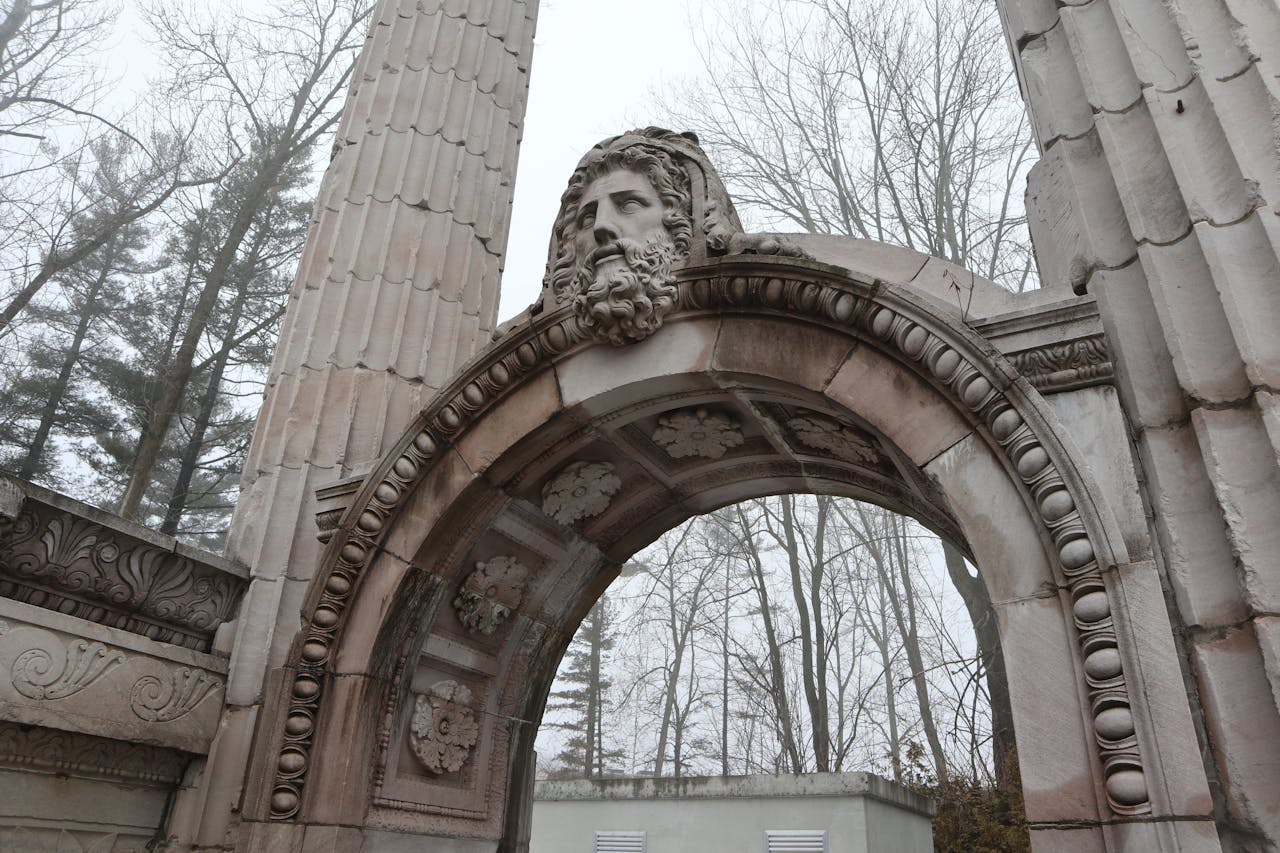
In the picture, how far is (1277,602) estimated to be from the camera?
2.52 m

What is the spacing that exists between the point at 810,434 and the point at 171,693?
347 centimetres

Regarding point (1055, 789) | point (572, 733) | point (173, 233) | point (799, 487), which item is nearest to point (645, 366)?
point (799, 487)

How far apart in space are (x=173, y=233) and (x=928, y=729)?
14.3m

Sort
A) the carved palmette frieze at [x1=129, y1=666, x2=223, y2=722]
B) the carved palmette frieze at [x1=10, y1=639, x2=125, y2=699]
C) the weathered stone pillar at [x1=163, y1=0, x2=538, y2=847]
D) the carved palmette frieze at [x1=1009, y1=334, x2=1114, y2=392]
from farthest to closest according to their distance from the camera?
the weathered stone pillar at [x1=163, y1=0, x2=538, y2=847] < the carved palmette frieze at [x1=129, y1=666, x2=223, y2=722] < the carved palmette frieze at [x1=10, y1=639, x2=125, y2=699] < the carved palmette frieze at [x1=1009, y1=334, x2=1114, y2=392]

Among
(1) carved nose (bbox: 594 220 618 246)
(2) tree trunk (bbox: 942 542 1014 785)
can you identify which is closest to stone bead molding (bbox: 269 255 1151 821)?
(1) carved nose (bbox: 594 220 618 246)

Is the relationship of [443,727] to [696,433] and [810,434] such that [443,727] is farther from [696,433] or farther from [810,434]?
[810,434]

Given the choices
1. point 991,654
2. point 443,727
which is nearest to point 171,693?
point 443,727

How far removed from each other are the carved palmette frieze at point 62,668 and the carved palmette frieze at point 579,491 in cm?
218

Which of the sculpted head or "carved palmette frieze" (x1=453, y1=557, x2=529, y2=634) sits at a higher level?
the sculpted head

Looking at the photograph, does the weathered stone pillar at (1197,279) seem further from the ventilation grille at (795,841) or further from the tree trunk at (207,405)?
the ventilation grille at (795,841)

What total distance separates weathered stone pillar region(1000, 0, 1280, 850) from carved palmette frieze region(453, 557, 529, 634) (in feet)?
9.99

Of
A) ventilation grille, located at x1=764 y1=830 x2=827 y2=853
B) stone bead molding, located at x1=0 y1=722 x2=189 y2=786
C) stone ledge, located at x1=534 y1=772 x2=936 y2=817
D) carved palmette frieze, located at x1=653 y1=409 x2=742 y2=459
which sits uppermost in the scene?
carved palmette frieze, located at x1=653 y1=409 x2=742 y2=459

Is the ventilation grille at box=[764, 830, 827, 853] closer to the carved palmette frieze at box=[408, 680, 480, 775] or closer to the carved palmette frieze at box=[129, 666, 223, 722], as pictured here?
the carved palmette frieze at box=[408, 680, 480, 775]

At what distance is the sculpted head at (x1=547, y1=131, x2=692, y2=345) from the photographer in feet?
12.8
